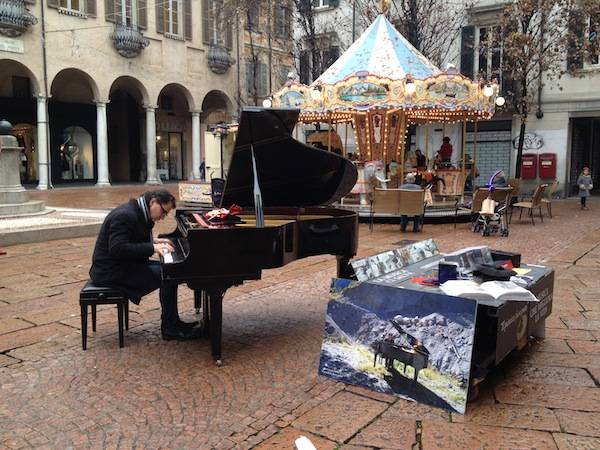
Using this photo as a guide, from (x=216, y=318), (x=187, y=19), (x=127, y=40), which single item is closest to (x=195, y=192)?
(x=127, y=40)

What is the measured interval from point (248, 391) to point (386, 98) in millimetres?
10767

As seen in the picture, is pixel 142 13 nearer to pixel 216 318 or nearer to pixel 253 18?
pixel 253 18

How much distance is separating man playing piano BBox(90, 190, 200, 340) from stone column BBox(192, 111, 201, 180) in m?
24.9

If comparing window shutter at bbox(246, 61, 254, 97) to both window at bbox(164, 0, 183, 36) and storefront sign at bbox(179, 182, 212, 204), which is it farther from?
storefront sign at bbox(179, 182, 212, 204)

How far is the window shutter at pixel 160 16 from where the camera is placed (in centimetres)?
2586

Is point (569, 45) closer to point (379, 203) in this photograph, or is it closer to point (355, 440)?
point (379, 203)

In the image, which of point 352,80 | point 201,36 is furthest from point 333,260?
point 201,36

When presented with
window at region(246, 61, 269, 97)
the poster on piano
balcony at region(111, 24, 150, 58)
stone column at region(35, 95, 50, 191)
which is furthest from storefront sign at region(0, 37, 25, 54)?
the poster on piano

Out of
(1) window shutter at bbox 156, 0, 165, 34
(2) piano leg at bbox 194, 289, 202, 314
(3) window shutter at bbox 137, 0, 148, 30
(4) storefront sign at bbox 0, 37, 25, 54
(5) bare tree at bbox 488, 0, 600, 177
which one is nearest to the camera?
(2) piano leg at bbox 194, 289, 202, 314

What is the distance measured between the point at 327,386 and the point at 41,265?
5495 millimetres

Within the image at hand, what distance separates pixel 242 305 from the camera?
5648mm

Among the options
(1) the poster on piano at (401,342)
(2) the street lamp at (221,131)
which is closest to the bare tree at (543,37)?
(2) the street lamp at (221,131)

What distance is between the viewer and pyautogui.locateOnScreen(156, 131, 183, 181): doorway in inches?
1227

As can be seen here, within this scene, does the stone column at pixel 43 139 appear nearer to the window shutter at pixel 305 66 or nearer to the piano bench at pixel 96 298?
the window shutter at pixel 305 66
